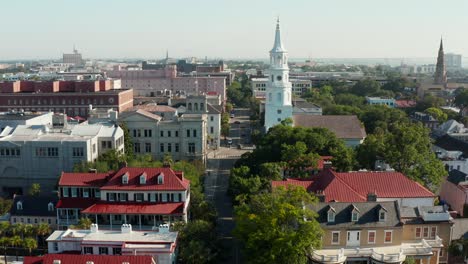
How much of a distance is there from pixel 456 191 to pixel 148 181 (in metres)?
37.7

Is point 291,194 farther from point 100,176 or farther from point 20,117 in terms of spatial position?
point 20,117

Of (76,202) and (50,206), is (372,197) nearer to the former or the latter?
(76,202)

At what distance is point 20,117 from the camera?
8112 centimetres

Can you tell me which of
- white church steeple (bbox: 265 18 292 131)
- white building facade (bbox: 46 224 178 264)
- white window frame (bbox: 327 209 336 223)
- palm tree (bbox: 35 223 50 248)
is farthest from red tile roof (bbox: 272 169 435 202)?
white church steeple (bbox: 265 18 292 131)

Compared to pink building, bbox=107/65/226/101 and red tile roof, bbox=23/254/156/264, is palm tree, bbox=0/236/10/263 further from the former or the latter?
pink building, bbox=107/65/226/101

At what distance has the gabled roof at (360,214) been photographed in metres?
41.5

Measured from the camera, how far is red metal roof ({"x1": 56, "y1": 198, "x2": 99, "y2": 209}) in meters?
52.0

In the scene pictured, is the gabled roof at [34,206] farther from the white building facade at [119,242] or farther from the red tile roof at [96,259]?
the red tile roof at [96,259]

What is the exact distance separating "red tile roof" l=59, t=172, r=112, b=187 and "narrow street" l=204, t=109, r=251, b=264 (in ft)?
44.8

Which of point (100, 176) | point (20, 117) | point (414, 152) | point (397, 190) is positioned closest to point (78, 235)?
point (100, 176)

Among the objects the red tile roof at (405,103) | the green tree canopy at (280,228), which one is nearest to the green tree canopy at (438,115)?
the red tile roof at (405,103)

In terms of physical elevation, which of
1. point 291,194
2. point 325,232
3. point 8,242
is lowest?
point 8,242

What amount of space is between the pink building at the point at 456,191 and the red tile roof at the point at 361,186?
46.5ft

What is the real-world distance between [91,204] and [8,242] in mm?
8597
